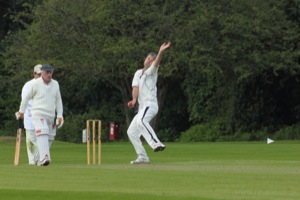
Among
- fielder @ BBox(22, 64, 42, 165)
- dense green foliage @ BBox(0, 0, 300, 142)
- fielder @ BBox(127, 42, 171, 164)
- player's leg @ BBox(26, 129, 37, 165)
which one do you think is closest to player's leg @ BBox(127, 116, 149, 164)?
fielder @ BBox(127, 42, 171, 164)

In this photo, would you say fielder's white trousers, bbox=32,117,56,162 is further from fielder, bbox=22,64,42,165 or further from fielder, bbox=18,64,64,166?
fielder, bbox=22,64,42,165

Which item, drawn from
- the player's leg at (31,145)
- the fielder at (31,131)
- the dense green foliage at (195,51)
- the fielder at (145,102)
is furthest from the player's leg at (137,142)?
the dense green foliage at (195,51)

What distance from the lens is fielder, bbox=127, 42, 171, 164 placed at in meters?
21.8

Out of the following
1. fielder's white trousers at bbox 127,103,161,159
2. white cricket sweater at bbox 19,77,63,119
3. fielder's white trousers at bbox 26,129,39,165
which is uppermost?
white cricket sweater at bbox 19,77,63,119

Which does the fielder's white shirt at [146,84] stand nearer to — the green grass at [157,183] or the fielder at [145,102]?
the fielder at [145,102]

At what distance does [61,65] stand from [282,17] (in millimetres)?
10853

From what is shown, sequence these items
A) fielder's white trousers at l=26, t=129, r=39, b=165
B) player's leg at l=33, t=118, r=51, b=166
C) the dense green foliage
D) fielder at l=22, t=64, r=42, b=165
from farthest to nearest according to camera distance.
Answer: the dense green foliage, fielder's white trousers at l=26, t=129, r=39, b=165, fielder at l=22, t=64, r=42, b=165, player's leg at l=33, t=118, r=51, b=166

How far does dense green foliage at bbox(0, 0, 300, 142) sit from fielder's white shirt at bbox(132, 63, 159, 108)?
Result: 2958cm

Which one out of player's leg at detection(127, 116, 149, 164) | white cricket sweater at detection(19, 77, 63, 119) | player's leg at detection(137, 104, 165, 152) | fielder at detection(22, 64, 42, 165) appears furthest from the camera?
fielder at detection(22, 64, 42, 165)

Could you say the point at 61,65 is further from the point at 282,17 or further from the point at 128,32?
the point at 282,17

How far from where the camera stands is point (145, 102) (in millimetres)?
22031

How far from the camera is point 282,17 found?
53.7 m

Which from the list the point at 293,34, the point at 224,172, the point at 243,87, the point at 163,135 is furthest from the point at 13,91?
the point at 224,172

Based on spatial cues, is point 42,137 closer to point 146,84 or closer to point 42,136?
point 42,136
